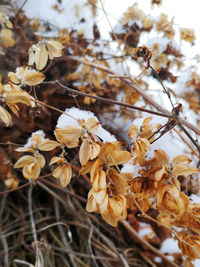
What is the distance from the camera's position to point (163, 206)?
39cm

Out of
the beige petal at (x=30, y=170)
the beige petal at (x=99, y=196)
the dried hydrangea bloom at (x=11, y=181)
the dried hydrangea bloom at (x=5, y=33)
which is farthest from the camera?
the dried hydrangea bloom at (x=11, y=181)

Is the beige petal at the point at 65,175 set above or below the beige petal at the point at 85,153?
below

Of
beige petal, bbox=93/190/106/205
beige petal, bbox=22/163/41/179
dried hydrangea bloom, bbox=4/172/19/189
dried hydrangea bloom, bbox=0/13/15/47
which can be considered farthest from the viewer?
dried hydrangea bloom, bbox=4/172/19/189

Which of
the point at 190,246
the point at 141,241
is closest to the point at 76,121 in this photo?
the point at 190,246

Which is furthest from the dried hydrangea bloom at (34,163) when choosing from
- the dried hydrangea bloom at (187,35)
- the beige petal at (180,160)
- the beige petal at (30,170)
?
the dried hydrangea bloom at (187,35)

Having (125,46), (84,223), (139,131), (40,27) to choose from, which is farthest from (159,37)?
(84,223)

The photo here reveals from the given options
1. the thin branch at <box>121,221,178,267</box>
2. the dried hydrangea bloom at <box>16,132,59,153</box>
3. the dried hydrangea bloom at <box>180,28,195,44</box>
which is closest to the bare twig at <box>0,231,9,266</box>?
the thin branch at <box>121,221,178,267</box>

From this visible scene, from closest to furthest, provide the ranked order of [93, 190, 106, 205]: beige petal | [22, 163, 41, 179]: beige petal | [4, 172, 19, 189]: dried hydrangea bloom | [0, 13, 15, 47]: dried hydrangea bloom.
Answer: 1. [93, 190, 106, 205]: beige petal
2. [22, 163, 41, 179]: beige petal
3. [0, 13, 15, 47]: dried hydrangea bloom
4. [4, 172, 19, 189]: dried hydrangea bloom

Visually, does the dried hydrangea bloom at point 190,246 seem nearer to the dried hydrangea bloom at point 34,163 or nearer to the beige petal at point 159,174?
the beige petal at point 159,174

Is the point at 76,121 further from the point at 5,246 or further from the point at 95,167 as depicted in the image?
the point at 5,246

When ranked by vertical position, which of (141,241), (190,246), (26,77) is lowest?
(141,241)

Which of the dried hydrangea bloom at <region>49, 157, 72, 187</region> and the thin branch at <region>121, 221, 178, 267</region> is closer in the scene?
the dried hydrangea bloom at <region>49, 157, 72, 187</region>

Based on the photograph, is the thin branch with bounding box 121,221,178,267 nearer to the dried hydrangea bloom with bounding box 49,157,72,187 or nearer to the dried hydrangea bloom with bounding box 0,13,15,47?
the dried hydrangea bloom with bounding box 49,157,72,187

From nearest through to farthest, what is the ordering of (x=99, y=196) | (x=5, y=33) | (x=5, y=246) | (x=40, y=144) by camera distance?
(x=99, y=196), (x=40, y=144), (x=5, y=33), (x=5, y=246)
